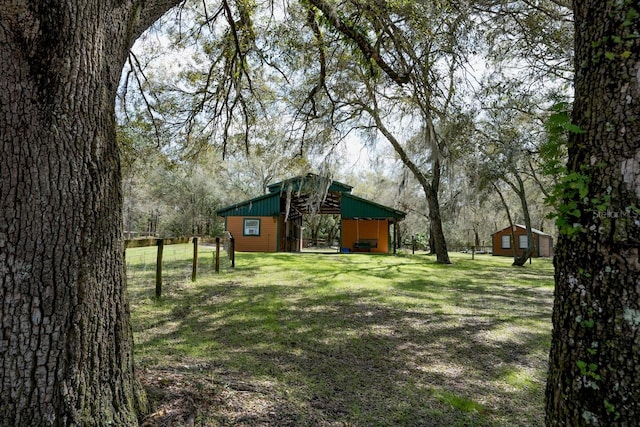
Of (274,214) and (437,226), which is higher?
(274,214)

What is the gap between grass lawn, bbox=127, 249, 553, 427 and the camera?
2.50 metres

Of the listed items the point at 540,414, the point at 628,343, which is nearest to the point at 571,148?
the point at 628,343

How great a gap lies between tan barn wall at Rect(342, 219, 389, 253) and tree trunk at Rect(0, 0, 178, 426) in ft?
68.5

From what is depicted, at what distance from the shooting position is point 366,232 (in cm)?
2281

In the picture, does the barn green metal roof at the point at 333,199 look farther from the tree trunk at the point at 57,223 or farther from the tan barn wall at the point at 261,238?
the tree trunk at the point at 57,223

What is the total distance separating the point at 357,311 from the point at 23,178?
4.78 meters

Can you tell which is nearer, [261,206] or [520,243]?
[261,206]

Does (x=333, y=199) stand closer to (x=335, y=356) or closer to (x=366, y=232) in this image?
(x=366, y=232)

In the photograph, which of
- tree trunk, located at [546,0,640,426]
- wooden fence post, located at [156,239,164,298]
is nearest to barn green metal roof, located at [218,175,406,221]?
wooden fence post, located at [156,239,164,298]

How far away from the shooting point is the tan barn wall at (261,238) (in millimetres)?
20359

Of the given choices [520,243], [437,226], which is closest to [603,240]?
[437,226]

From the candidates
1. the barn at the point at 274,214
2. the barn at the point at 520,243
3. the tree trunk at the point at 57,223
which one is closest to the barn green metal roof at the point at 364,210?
the barn at the point at 274,214

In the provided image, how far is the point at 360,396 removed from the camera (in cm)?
284

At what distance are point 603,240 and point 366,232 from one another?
21443 mm
